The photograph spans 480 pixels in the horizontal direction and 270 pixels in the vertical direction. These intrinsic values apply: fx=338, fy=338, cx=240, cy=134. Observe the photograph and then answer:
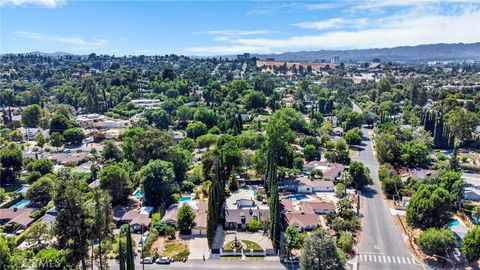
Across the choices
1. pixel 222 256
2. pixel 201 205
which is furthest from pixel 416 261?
pixel 201 205

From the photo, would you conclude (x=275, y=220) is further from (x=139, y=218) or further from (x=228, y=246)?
(x=139, y=218)

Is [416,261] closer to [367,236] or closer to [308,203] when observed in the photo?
[367,236]

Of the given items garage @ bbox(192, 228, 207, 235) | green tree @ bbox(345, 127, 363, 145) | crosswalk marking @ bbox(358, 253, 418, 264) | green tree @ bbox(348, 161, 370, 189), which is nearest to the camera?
crosswalk marking @ bbox(358, 253, 418, 264)

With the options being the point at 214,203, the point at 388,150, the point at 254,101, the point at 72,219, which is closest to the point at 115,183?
the point at 214,203

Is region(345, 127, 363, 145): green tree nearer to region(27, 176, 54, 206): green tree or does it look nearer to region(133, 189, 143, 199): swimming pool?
region(133, 189, 143, 199): swimming pool

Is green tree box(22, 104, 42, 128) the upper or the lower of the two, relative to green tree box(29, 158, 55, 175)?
upper

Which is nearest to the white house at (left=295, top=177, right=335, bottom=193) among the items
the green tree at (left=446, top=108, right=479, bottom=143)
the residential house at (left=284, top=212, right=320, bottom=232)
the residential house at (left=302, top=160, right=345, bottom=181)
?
the residential house at (left=302, top=160, right=345, bottom=181)
